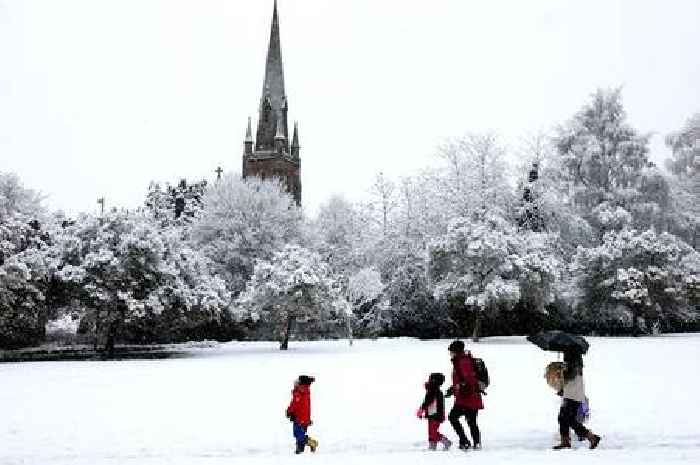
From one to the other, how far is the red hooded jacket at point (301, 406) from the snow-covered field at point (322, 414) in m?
0.56

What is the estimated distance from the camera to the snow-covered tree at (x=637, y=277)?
39250 mm

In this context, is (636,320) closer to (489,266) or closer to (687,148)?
(489,266)

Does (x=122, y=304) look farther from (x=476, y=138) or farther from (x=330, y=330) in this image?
(x=476, y=138)

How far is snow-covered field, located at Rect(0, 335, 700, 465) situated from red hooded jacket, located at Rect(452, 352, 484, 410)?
0.71 meters

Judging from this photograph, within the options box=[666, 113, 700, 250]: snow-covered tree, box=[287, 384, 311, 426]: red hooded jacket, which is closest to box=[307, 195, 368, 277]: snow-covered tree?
box=[666, 113, 700, 250]: snow-covered tree

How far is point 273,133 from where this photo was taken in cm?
8606

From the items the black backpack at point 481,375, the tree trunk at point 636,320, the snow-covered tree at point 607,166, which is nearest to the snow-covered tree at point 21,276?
the black backpack at point 481,375

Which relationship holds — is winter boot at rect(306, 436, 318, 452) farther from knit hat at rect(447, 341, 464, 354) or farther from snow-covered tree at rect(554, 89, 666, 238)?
snow-covered tree at rect(554, 89, 666, 238)

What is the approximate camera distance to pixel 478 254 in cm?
3834

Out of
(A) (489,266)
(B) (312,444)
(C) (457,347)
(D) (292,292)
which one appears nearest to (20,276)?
(D) (292,292)

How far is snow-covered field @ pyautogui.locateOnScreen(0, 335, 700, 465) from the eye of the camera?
1029 cm

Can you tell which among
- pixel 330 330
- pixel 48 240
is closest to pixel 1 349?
pixel 48 240

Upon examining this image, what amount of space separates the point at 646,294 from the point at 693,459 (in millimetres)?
31739

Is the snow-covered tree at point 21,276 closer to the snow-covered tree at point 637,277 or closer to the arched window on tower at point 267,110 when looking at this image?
the snow-covered tree at point 637,277
